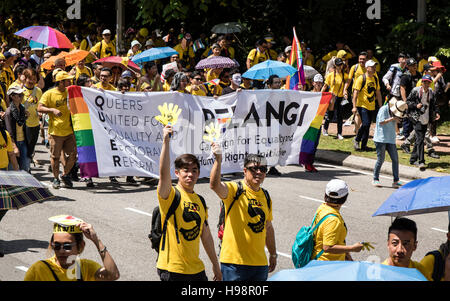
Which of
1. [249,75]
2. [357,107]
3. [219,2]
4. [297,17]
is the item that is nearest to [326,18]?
[297,17]

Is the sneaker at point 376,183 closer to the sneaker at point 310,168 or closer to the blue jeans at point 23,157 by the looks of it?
the sneaker at point 310,168

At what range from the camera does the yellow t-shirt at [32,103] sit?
13.2m

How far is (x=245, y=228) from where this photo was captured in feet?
23.5

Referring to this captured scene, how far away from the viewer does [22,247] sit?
983 cm

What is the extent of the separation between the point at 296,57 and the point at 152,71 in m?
3.43

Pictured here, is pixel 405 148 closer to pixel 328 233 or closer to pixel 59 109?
pixel 59 109

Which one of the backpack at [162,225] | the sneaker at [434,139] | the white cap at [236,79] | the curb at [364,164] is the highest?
the white cap at [236,79]

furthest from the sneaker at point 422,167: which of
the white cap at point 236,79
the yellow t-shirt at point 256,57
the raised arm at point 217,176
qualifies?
the raised arm at point 217,176

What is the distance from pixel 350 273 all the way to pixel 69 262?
6.74 ft

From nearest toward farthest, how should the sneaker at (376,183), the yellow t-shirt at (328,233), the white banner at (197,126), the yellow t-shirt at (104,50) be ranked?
the yellow t-shirt at (328,233) < the white banner at (197,126) < the sneaker at (376,183) < the yellow t-shirt at (104,50)

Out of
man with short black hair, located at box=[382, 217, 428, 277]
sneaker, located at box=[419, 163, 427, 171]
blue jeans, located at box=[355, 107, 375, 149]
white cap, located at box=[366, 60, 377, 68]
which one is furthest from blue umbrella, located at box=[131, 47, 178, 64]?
man with short black hair, located at box=[382, 217, 428, 277]

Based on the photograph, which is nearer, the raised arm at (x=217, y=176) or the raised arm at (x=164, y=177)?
the raised arm at (x=164, y=177)

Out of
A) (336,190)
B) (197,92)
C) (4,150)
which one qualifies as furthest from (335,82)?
(336,190)

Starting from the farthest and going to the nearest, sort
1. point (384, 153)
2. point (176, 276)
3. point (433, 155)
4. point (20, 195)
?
point (433, 155) → point (384, 153) → point (176, 276) → point (20, 195)
